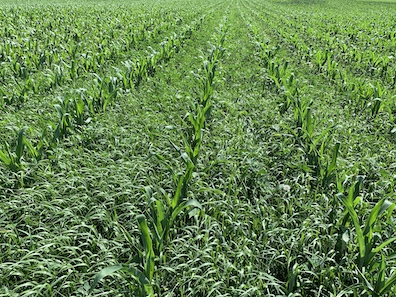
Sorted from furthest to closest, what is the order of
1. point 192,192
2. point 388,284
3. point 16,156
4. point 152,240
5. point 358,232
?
point 16,156, point 192,192, point 152,240, point 358,232, point 388,284

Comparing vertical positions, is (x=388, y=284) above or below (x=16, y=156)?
below

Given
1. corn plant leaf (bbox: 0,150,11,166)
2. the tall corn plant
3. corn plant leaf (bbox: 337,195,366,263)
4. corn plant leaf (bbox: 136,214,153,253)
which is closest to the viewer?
the tall corn plant

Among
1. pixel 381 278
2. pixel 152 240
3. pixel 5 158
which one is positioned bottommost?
pixel 152 240

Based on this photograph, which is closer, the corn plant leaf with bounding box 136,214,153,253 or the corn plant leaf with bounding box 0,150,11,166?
Result: the corn plant leaf with bounding box 136,214,153,253

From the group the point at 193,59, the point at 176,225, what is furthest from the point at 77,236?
the point at 193,59

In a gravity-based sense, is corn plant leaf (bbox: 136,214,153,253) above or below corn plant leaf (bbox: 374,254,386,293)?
above

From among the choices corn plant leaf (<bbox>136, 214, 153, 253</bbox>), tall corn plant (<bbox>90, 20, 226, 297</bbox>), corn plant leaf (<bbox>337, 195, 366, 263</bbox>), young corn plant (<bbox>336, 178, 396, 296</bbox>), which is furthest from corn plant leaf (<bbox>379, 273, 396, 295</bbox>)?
corn plant leaf (<bbox>136, 214, 153, 253</bbox>)

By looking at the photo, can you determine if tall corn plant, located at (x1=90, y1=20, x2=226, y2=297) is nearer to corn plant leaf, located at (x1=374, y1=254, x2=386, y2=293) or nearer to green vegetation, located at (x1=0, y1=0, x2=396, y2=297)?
green vegetation, located at (x1=0, y1=0, x2=396, y2=297)

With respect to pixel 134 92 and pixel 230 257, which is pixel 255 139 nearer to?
pixel 230 257

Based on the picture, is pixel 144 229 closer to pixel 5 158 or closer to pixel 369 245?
pixel 369 245

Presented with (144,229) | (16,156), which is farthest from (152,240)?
(16,156)

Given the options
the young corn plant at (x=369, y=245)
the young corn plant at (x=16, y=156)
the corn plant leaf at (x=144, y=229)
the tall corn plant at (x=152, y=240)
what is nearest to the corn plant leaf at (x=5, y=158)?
the young corn plant at (x=16, y=156)

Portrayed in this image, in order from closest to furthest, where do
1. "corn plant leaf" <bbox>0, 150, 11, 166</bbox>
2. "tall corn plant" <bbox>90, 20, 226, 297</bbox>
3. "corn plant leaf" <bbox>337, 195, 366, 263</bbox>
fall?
"tall corn plant" <bbox>90, 20, 226, 297</bbox>, "corn plant leaf" <bbox>337, 195, 366, 263</bbox>, "corn plant leaf" <bbox>0, 150, 11, 166</bbox>

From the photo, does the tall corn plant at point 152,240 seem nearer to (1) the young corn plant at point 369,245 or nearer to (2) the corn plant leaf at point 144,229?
(2) the corn plant leaf at point 144,229
